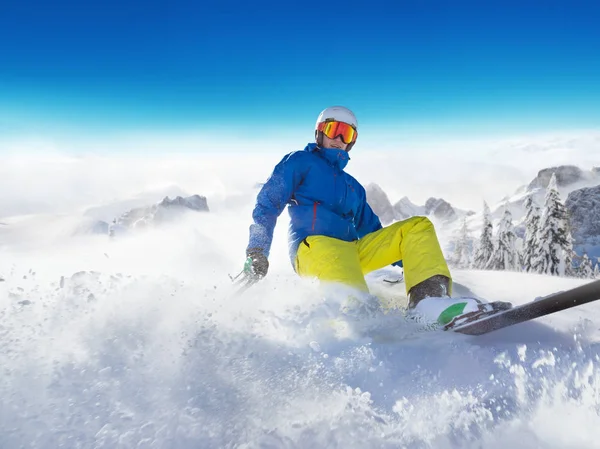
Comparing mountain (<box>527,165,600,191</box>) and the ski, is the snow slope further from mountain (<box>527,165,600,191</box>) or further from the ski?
mountain (<box>527,165,600,191</box>)

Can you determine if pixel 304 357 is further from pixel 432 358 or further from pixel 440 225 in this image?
pixel 440 225

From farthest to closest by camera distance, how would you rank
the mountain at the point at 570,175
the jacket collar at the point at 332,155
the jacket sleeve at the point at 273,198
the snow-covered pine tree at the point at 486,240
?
the mountain at the point at 570,175 < the snow-covered pine tree at the point at 486,240 < the jacket collar at the point at 332,155 < the jacket sleeve at the point at 273,198

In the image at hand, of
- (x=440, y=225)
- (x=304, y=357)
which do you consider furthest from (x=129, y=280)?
(x=440, y=225)

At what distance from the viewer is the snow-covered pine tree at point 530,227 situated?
21.9 metres

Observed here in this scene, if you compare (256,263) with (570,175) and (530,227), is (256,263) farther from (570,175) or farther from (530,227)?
(570,175)

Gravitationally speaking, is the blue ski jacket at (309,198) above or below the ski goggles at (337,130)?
below

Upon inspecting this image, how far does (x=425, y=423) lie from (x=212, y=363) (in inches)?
40.4

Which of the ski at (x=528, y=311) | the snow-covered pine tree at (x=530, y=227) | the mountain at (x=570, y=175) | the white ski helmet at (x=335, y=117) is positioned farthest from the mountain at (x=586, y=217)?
the ski at (x=528, y=311)

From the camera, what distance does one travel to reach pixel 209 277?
13.4 feet

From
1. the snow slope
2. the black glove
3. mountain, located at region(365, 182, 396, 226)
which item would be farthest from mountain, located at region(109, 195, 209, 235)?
the snow slope

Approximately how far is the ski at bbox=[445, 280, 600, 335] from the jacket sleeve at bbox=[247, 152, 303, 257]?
2042 millimetres

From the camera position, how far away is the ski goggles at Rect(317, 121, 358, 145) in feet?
15.8

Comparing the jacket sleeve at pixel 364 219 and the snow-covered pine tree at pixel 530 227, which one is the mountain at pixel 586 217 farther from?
the jacket sleeve at pixel 364 219

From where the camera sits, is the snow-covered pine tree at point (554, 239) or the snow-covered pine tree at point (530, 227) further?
the snow-covered pine tree at point (530, 227)
